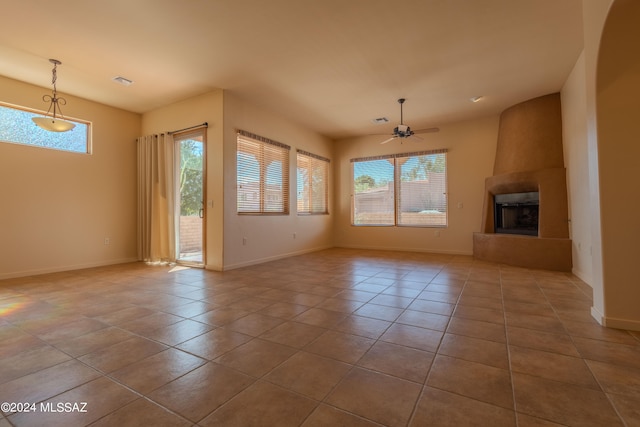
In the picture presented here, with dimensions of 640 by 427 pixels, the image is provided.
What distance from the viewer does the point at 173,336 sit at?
2234mm

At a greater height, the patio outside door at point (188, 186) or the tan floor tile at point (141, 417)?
the patio outside door at point (188, 186)

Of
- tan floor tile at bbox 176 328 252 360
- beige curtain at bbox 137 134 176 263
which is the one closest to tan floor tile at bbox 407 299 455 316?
tan floor tile at bbox 176 328 252 360

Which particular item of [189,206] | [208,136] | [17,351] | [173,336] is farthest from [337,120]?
[17,351]

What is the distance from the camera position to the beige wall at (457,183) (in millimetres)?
6137

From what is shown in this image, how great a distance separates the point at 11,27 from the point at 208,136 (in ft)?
7.89

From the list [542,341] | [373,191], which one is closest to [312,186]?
[373,191]

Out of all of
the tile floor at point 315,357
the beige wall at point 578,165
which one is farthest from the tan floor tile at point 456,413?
the beige wall at point 578,165

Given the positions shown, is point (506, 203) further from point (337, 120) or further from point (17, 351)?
point (17, 351)

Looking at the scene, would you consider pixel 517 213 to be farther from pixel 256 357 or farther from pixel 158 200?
pixel 158 200

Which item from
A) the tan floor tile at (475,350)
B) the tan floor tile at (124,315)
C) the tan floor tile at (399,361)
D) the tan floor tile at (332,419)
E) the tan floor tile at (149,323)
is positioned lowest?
the tan floor tile at (399,361)

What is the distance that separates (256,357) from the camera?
74.9 inches

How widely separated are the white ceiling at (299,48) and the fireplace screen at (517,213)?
1778 mm

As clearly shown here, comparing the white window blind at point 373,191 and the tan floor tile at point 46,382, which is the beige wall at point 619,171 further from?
the white window blind at point 373,191

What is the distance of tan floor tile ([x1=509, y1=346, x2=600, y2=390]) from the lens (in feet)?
5.28
